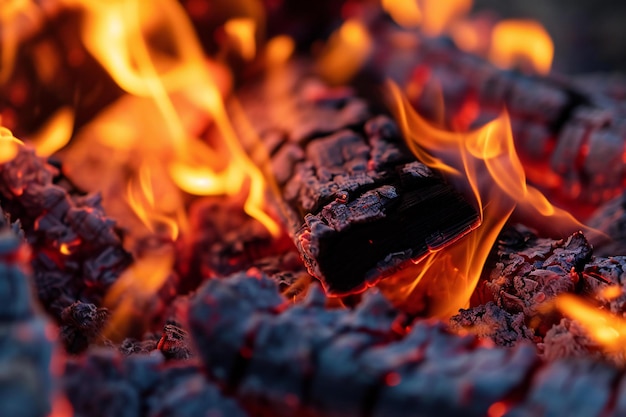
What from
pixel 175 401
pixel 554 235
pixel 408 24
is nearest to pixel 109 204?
pixel 175 401

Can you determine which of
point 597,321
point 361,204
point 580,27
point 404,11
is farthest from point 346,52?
point 580,27

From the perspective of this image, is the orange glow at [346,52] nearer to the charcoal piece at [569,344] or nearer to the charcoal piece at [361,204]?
the charcoal piece at [361,204]

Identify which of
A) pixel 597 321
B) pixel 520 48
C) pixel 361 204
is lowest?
pixel 520 48

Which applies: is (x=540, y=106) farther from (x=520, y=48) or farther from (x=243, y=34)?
(x=243, y=34)

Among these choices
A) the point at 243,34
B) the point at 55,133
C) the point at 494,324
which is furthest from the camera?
the point at 243,34

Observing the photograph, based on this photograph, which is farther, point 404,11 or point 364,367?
point 404,11

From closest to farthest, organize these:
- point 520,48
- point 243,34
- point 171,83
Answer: point 171,83 → point 243,34 → point 520,48

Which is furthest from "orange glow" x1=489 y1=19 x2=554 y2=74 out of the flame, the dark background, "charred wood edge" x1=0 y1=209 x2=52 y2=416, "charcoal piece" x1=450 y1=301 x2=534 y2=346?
"charred wood edge" x1=0 y1=209 x2=52 y2=416
